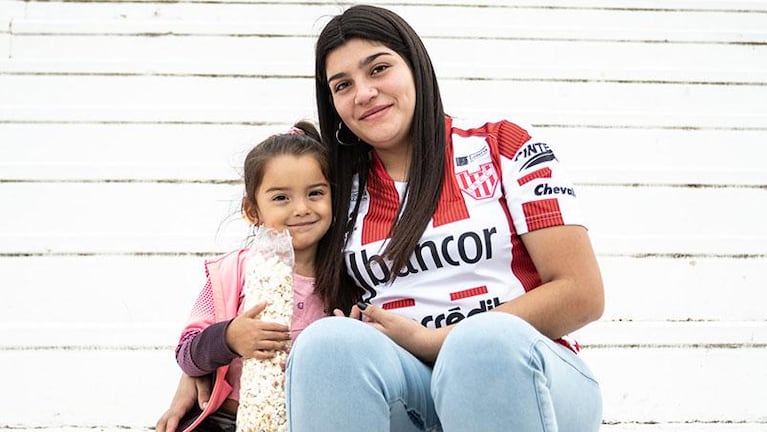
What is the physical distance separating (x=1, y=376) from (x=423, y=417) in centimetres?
112

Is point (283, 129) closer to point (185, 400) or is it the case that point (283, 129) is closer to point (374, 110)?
point (374, 110)

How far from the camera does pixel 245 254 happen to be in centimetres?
161

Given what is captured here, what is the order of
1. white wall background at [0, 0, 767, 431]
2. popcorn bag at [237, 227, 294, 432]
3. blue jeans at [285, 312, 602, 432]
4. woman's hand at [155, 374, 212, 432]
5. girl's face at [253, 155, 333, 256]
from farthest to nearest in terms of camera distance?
white wall background at [0, 0, 767, 431] → girl's face at [253, 155, 333, 256] → woman's hand at [155, 374, 212, 432] → popcorn bag at [237, 227, 294, 432] → blue jeans at [285, 312, 602, 432]

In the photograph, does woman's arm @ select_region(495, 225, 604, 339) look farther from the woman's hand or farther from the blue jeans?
the woman's hand

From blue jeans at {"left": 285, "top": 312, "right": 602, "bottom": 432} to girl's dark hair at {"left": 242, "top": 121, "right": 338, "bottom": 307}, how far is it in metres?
0.33

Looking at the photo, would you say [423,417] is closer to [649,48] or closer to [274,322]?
[274,322]

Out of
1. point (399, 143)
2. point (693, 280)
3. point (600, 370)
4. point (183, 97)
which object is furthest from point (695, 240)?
point (183, 97)

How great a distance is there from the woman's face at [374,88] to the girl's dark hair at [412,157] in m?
0.02

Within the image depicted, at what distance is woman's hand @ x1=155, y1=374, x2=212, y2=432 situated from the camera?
4.89ft

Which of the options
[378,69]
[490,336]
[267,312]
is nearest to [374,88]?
[378,69]

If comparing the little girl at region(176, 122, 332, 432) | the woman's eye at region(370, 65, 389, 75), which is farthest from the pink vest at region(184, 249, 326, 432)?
the woman's eye at region(370, 65, 389, 75)

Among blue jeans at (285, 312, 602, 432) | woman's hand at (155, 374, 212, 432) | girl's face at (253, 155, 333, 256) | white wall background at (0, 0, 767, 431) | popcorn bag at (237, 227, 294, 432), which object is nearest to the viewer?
blue jeans at (285, 312, 602, 432)

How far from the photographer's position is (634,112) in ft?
8.58

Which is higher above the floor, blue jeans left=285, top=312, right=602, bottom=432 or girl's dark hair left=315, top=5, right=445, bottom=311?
girl's dark hair left=315, top=5, right=445, bottom=311
